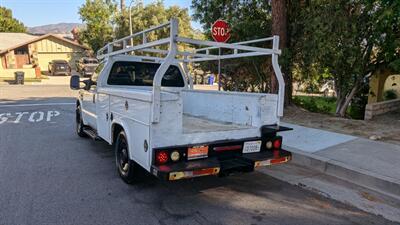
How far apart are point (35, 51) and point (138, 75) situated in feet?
137

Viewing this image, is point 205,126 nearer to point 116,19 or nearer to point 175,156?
point 175,156

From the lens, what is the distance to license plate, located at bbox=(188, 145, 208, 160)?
4.18m

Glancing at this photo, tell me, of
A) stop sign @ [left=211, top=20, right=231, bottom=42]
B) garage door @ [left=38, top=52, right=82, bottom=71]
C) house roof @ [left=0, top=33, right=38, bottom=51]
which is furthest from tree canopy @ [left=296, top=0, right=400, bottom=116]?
house roof @ [left=0, top=33, right=38, bottom=51]

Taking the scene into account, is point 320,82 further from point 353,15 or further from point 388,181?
point 388,181

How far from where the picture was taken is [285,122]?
9234 mm

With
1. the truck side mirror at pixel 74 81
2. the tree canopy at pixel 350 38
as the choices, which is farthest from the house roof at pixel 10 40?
the tree canopy at pixel 350 38

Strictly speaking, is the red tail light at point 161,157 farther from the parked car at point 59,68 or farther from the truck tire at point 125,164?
the parked car at point 59,68

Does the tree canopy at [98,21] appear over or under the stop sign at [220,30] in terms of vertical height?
over

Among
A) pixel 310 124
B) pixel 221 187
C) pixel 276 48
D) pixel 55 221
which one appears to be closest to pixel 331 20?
pixel 310 124

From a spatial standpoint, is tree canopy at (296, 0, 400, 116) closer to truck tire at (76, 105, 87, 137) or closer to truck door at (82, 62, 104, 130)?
truck door at (82, 62, 104, 130)

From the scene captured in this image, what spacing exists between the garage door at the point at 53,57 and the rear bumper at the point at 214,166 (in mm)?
44514

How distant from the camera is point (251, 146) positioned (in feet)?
15.4

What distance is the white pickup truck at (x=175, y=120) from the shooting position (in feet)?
13.0

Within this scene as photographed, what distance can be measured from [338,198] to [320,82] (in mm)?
7049
